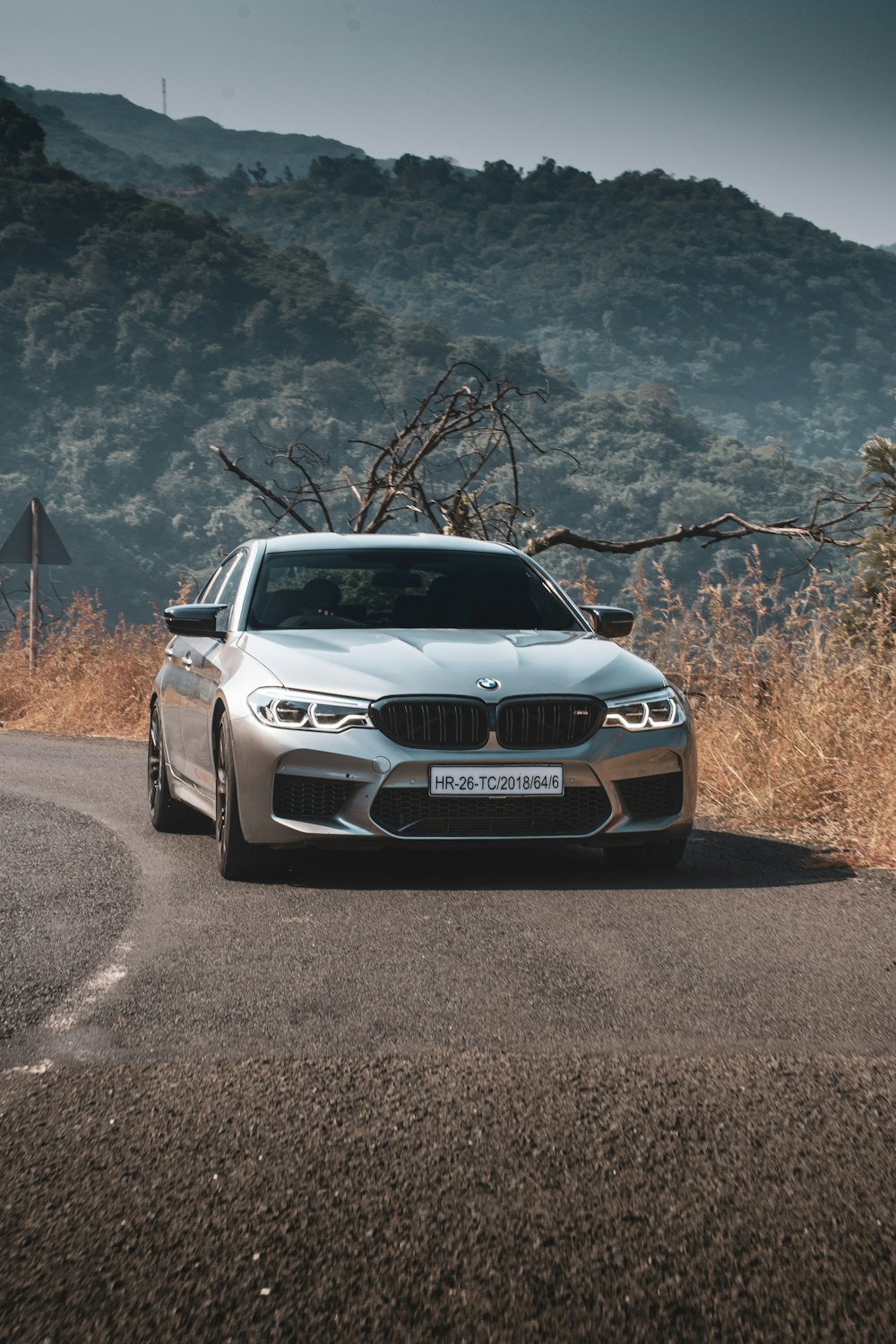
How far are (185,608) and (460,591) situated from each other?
141 centimetres

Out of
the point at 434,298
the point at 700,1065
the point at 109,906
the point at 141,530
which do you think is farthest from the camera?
the point at 434,298

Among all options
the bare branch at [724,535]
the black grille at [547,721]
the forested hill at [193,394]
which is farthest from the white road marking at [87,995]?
the forested hill at [193,394]

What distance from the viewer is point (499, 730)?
6.71 m

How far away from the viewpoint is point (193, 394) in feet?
396

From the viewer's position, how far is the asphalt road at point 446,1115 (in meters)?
2.63

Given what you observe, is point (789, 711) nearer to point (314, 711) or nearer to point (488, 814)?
point (488, 814)

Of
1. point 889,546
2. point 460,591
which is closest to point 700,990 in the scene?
point 460,591

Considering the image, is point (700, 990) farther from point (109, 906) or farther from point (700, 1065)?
point (109, 906)

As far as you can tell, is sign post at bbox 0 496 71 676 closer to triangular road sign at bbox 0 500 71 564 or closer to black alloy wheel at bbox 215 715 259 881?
triangular road sign at bbox 0 500 71 564

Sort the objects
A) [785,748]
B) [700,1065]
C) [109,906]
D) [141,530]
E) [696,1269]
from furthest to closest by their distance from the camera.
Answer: [141,530] < [785,748] < [109,906] < [700,1065] < [696,1269]

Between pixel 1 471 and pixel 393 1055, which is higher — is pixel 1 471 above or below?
below

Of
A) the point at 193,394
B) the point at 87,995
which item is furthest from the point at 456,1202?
the point at 193,394

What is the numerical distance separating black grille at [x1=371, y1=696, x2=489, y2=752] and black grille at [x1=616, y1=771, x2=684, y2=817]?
0.68 metres

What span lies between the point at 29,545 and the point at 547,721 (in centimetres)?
1530
